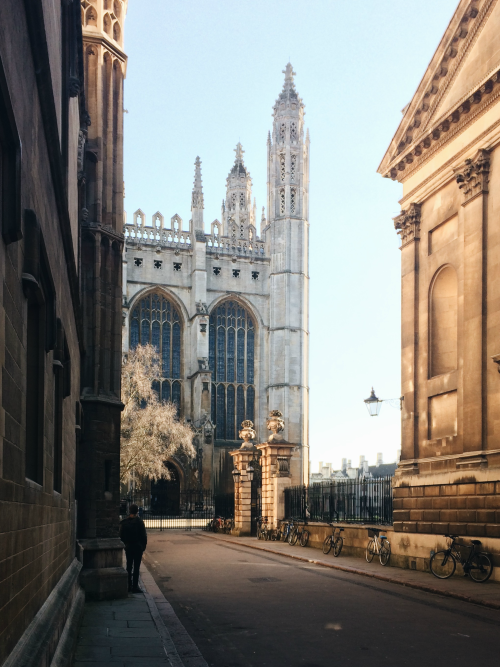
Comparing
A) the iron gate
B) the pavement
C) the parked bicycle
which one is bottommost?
the iron gate

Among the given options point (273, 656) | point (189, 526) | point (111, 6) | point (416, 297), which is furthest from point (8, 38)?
point (189, 526)

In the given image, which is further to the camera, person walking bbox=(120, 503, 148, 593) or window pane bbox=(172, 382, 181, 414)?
window pane bbox=(172, 382, 181, 414)

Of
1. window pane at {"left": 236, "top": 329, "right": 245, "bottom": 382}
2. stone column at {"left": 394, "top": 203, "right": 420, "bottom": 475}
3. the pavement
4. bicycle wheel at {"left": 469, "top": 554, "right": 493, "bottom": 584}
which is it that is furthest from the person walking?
window pane at {"left": 236, "top": 329, "right": 245, "bottom": 382}

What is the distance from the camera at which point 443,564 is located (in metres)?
15.8

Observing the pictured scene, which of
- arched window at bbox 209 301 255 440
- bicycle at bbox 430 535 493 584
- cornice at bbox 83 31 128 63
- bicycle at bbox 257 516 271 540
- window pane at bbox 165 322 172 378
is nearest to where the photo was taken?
bicycle at bbox 430 535 493 584

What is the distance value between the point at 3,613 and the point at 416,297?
17.1 metres

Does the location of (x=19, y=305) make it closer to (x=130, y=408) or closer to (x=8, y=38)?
(x=8, y=38)

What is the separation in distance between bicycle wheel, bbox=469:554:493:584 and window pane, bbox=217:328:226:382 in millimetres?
43240

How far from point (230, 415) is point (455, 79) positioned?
41457 mm

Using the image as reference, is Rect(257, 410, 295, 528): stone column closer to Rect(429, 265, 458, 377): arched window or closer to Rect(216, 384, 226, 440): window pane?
→ Rect(429, 265, 458, 377): arched window

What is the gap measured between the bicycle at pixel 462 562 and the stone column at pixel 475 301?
1.76 meters

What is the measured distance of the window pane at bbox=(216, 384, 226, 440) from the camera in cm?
5734

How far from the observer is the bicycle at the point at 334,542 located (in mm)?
21389

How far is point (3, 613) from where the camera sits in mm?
3824
